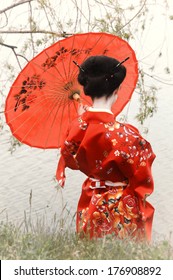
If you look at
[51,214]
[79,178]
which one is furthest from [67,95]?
[79,178]

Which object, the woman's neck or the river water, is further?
the river water

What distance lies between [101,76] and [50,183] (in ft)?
10.7

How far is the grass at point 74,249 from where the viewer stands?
2.70 meters

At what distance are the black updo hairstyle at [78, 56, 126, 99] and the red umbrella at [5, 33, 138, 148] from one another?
1.12 feet

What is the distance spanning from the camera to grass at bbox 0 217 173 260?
106 inches

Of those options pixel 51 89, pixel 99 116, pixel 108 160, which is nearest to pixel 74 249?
pixel 108 160

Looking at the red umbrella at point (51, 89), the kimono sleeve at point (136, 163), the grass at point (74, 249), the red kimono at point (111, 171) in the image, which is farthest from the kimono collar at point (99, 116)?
the grass at point (74, 249)

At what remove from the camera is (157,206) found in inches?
231

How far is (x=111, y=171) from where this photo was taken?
3.35 metres

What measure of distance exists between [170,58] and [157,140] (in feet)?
6.28

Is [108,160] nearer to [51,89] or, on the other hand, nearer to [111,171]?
[111,171]

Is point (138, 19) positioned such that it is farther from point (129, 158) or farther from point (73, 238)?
point (73, 238)

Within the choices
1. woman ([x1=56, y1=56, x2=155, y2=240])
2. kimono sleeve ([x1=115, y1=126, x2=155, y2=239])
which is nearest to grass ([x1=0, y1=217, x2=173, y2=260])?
woman ([x1=56, y1=56, x2=155, y2=240])

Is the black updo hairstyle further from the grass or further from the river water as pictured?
the river water
